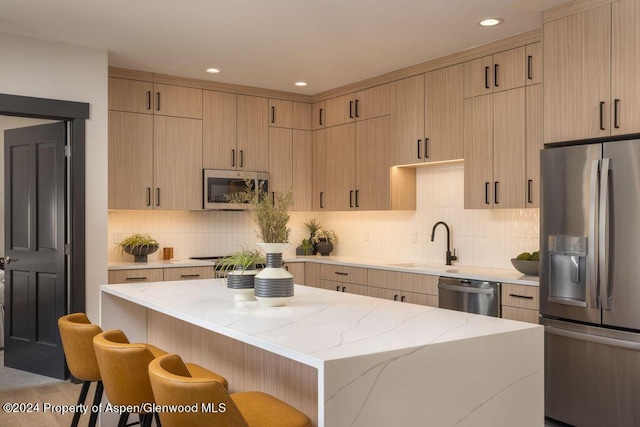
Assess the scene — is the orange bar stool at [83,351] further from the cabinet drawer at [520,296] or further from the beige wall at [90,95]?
the cabinet drawer at [520,296]

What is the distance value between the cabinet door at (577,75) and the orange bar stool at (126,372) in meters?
2.86

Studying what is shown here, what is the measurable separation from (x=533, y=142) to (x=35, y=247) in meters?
4.07

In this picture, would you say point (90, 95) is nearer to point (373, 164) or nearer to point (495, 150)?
point (373, 164)

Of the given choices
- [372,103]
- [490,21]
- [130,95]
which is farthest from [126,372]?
[372,103]

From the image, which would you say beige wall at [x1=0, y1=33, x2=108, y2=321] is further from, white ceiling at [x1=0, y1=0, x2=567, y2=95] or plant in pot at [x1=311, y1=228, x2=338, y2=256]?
plant in pot at [x1=311, y1=228, x2=338, y2=256]

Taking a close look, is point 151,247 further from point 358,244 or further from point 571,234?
point 571,234

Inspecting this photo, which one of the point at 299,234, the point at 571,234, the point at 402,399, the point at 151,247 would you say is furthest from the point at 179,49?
the point at 402,399

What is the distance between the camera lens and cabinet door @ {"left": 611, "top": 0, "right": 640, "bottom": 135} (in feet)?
11.2

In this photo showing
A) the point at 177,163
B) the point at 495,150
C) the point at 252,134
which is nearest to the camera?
the point at 495,150

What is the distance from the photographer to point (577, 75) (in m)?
3.72

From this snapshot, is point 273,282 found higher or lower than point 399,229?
lower

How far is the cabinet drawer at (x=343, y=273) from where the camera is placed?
5492 millimetres

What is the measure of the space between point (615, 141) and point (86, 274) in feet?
13.0

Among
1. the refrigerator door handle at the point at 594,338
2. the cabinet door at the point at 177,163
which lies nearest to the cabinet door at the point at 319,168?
the cabinet door at the point at 177,163
